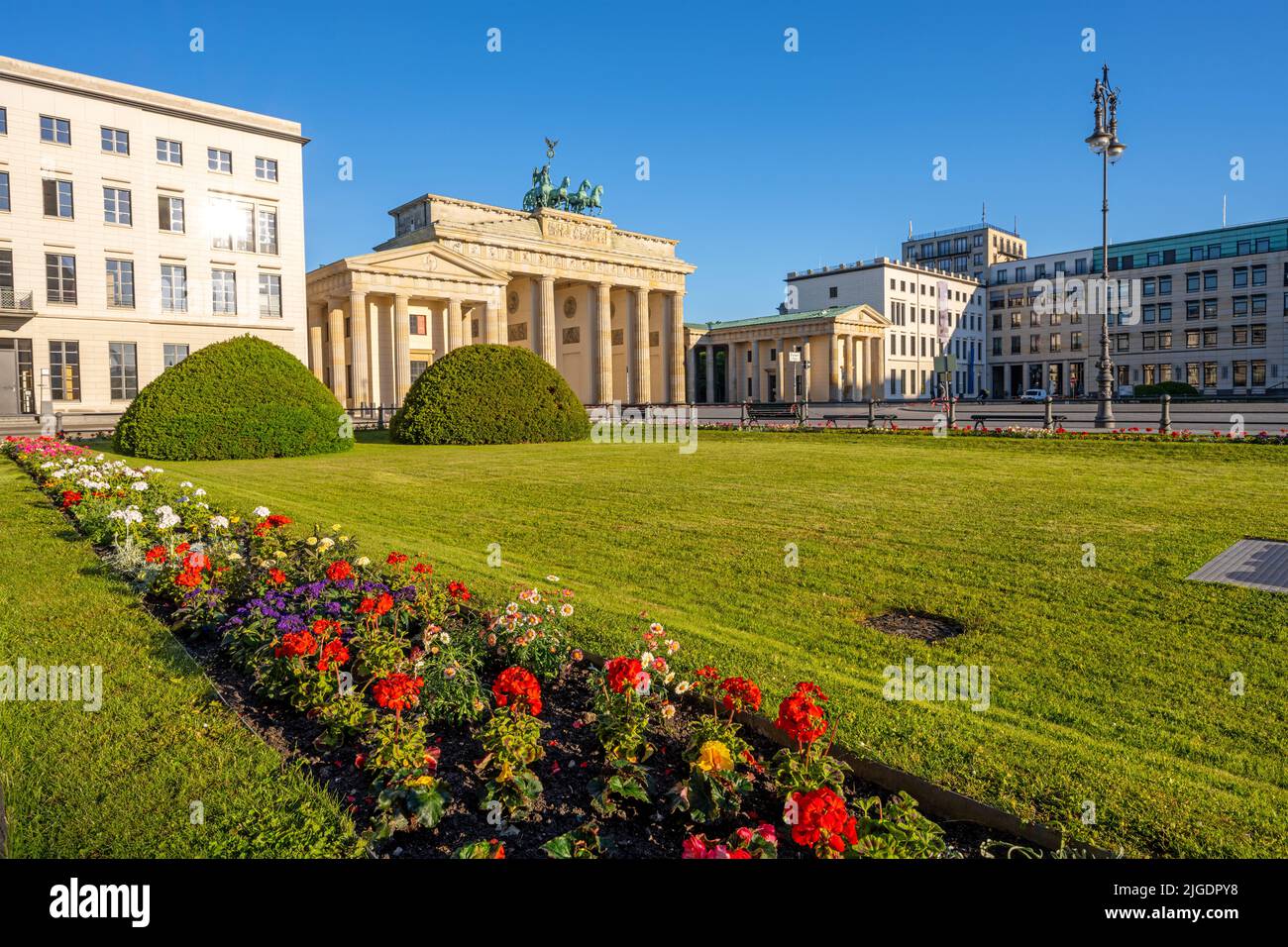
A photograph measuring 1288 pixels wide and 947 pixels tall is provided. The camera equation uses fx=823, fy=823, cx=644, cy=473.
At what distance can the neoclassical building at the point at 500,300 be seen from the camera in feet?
189

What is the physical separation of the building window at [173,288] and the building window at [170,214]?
1.93 meters

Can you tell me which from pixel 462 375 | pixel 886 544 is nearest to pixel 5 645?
pixel 886 544

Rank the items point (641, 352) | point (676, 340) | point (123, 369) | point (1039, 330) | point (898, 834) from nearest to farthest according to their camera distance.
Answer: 1. point (898, 834)
2. point (123, 369)
3. point (641, 352)
4. point (676, 340)
5. point (1039, 330)

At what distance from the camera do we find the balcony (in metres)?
38.3

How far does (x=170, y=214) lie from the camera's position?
43.5 meters

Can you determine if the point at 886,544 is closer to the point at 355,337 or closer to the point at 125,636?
the point at 125,636

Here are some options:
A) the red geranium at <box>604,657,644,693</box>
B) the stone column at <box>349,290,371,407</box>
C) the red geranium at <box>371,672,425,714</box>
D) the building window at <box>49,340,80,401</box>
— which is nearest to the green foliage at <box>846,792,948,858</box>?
the red geranium at <box>604,657,644,693</box>

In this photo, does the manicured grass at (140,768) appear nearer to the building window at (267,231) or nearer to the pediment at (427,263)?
the building window at (267,231)

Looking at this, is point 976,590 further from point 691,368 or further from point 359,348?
point 691,368

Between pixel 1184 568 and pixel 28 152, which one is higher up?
pixel 28 152

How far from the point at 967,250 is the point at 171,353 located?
113 metres

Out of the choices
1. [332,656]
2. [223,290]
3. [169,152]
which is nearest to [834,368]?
[223,290]
